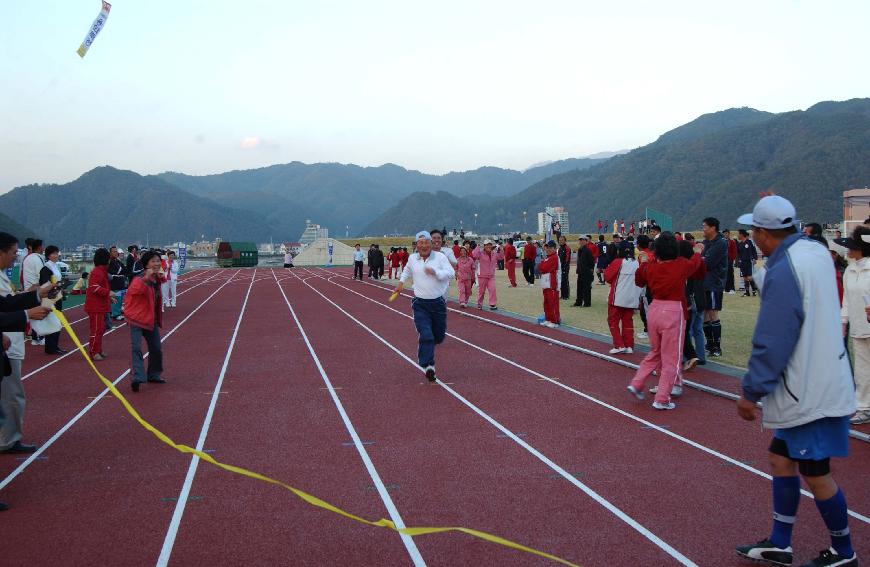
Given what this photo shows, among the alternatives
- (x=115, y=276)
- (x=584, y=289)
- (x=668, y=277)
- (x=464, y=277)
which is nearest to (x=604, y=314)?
(x=584, y=289)

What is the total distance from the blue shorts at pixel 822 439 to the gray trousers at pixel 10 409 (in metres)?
5.85

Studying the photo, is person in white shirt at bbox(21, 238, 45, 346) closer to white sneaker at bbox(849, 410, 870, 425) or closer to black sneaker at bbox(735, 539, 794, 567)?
black sneaker at bbox(735, 539, 794, 567)

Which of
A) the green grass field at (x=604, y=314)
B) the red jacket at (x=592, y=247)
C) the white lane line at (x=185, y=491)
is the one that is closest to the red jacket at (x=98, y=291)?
the white lane line at (x=185, y=491)

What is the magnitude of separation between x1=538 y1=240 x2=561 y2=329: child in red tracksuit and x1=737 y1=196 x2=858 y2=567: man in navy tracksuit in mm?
10097

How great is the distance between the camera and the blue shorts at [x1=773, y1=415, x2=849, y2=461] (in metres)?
3.57

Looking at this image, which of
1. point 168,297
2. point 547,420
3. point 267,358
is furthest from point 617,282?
point 168,297

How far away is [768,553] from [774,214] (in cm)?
177

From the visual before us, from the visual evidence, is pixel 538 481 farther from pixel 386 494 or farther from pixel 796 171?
pixel 796 171

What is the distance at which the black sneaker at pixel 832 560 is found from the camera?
3648mm

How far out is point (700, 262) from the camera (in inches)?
314

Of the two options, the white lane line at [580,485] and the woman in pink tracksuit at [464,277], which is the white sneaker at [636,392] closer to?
the white lane line at [580,485]

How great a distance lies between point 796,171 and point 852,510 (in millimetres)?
129952

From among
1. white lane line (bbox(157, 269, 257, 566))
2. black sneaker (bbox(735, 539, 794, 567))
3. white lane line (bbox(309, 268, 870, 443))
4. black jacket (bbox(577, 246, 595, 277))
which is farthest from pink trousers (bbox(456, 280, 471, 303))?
black sneaker (bbox(735, 539, 794, 567))

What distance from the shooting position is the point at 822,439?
358 centimetres
